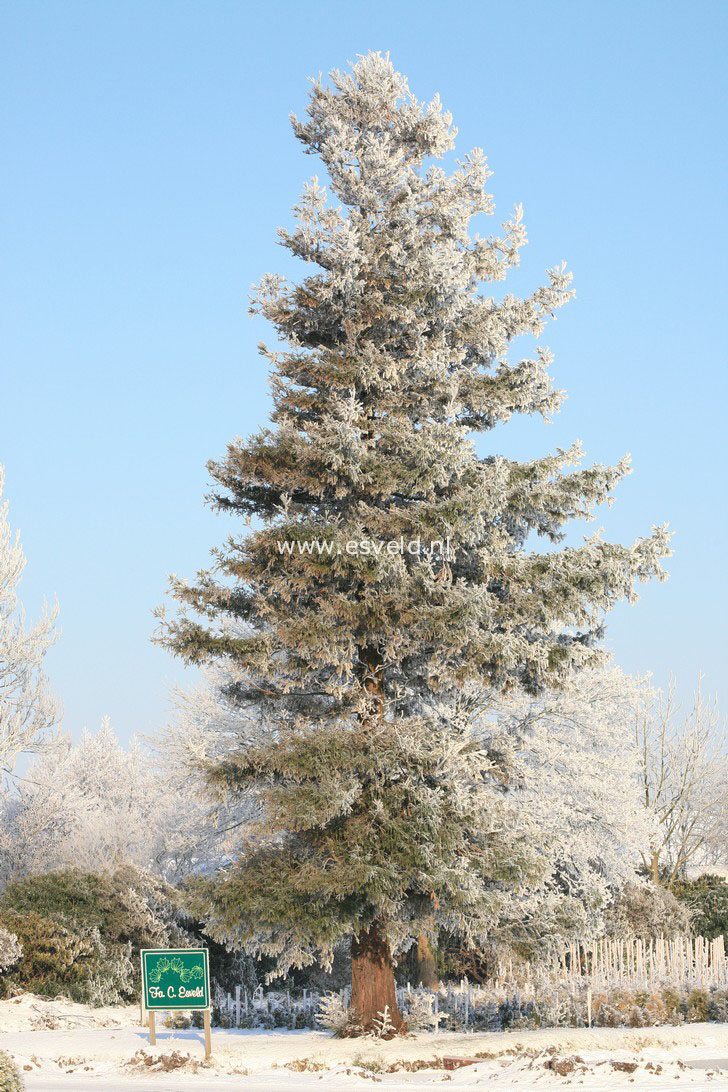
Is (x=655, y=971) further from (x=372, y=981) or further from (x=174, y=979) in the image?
(x=174, y=979)

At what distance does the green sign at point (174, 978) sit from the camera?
13.1 metres

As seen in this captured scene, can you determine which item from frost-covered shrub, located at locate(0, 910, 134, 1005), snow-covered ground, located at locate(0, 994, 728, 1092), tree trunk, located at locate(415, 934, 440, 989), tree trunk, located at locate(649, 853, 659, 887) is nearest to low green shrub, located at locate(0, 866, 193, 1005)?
frost-covered shrub, located at locate(0, 910, 134, 1005)

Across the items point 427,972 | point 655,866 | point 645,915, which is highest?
point 655,866

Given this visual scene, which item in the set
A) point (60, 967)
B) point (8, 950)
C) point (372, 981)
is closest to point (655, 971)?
point (372, 981)

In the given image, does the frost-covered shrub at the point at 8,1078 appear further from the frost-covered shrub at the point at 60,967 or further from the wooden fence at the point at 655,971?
the frost-covered shrub at the point at 60,967

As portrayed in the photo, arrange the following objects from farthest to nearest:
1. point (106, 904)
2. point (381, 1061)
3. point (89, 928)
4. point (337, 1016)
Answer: point (106, 904) → point (89, 928) → point (337, 1016) → point (381, 1061)

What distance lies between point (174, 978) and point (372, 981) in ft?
7.94

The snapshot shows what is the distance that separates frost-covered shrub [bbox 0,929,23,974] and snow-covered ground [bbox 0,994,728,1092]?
285 cm

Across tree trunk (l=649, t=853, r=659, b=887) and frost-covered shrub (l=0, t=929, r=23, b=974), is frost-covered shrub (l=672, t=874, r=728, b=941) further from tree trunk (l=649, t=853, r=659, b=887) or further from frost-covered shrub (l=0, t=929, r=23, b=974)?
frost-covered shrub (l=0, t=929, r=23, b=974)

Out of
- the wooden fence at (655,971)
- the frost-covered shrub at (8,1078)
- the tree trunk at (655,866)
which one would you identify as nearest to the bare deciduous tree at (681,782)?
the tree trunk at (655,866)

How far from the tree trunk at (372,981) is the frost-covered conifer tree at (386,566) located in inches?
1.1

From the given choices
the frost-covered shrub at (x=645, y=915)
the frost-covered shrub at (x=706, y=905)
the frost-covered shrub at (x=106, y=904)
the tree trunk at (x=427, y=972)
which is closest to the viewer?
the tree trunk at (x=427, y=972)

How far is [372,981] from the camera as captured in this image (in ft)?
44.1

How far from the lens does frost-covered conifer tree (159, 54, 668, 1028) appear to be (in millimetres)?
12719
